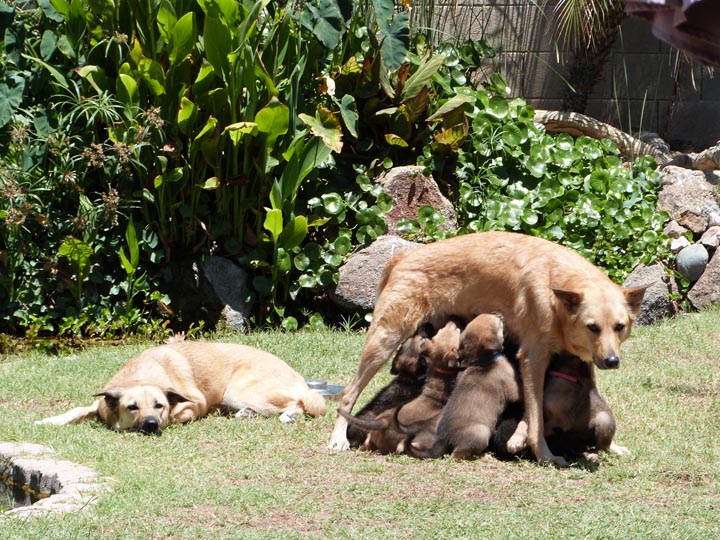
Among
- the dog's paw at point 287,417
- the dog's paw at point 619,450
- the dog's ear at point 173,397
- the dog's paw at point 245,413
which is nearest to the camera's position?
the dog's paw at point 619,450

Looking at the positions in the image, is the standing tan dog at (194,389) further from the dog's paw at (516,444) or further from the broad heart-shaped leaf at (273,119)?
the broad heart-shaped leaf at (273,119)

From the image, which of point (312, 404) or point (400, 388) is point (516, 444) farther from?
point (312, 404)

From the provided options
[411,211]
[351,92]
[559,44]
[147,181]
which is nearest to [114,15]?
[147,181]

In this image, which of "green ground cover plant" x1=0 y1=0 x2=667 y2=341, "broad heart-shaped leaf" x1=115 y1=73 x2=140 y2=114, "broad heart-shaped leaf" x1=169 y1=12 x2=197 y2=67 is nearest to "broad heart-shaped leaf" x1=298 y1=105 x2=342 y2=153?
"green ground cover plant" x1=0 y1=0 x2=667 y2=341

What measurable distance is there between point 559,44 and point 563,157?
2666 millimetres

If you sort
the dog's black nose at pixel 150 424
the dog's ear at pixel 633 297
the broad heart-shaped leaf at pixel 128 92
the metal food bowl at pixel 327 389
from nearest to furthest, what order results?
the dog's ear at pixel 633 297
the dog's black nose at pixel 150 424
the metal food bowl at pixel 327 389
the broad heart-shaped leaf at pixel 128 92

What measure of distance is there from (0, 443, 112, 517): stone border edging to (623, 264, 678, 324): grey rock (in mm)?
6193

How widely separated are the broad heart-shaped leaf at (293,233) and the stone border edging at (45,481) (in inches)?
176

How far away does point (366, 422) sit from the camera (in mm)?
6137

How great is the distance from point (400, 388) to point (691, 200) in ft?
20.7

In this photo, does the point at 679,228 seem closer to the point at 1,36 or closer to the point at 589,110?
the point at 589,110

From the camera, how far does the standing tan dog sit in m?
6.83

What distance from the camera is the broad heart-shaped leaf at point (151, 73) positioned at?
9890mm

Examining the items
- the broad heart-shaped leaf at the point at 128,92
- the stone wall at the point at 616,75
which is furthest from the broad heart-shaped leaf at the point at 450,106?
the broad heart-shaped leaf at the point at 128,92
